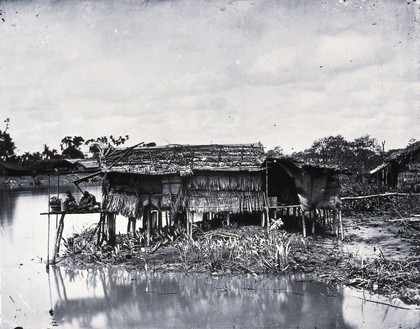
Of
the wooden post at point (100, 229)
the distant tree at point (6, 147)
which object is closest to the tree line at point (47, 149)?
the distant tree at point (6, 147)

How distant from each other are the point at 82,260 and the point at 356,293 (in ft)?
23.6

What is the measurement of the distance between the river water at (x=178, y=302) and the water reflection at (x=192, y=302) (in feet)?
0.05

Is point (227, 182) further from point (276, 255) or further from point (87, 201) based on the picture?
point (87, 201)

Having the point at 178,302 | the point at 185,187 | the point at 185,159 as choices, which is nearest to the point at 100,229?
the point at 185,187

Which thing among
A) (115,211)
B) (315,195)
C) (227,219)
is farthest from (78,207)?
(315,195)

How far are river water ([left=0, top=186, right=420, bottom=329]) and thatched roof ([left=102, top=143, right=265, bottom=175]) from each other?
10.2 ft

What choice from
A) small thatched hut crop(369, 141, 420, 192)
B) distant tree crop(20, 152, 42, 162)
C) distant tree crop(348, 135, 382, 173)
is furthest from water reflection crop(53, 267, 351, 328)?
distant tree crop(20, 152, 42, 162)

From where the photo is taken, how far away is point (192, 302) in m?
8.62

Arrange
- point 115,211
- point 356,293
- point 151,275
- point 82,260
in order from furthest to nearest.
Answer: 1. point 115,211
2. point 82,260
3. point 151,275
4. point 356,293

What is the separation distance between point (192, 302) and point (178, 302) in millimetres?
294

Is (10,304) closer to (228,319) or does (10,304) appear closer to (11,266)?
(11,266)

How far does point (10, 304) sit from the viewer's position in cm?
888

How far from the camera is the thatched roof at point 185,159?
1259 centimetres

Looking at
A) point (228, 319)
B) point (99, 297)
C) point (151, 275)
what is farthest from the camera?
point (151, 275)
